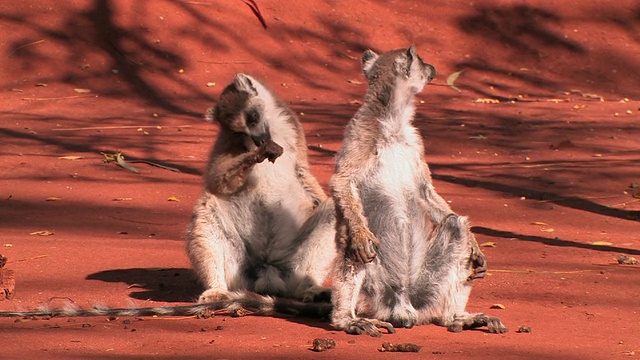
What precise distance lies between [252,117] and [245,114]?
0.18 ft

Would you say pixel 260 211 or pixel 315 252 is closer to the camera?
pixel 315 252

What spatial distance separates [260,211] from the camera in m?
7.98

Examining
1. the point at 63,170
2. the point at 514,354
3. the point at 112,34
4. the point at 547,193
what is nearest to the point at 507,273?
the point at 514,354

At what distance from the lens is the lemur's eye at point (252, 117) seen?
782 centimetres

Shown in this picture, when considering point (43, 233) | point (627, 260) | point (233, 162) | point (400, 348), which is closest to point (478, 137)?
point (627, 260)

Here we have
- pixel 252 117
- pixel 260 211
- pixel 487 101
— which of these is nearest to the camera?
pixel 252 117

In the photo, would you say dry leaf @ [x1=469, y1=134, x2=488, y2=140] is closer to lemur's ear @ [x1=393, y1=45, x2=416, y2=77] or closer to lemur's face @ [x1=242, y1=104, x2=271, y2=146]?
lemur's face @ [x1=242, y1=104, x2=271, y2=146]

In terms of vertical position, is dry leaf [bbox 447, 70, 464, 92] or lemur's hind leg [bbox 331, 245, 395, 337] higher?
dry leaf [bbox 447, 70, 464, 92]

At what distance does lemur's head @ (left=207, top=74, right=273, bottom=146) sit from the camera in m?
7.82

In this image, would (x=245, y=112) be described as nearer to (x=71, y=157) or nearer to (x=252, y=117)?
(x=252, y=117)

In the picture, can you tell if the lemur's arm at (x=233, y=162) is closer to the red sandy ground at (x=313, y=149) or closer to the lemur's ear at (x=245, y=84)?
the lemur's ear at (x=245, y=84)

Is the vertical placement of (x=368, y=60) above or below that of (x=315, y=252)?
above

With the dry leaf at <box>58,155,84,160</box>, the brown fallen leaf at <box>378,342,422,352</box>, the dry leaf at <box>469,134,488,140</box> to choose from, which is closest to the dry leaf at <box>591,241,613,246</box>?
the brown fallen leaf at <box>378,342,422,352</box>

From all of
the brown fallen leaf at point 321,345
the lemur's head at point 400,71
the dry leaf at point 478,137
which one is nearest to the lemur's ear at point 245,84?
the lemur's head at point 400,71
